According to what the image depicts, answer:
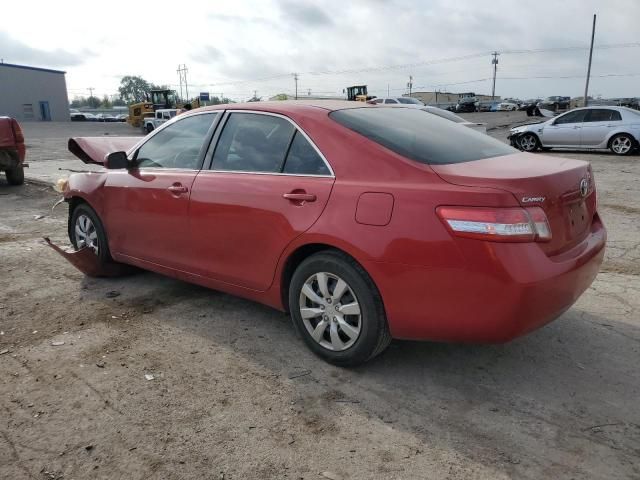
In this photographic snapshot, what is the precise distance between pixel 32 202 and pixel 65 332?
667 cm

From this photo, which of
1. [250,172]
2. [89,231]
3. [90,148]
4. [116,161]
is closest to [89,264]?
[89,231]

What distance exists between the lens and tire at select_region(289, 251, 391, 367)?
304cm

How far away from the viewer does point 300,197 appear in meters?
3.25

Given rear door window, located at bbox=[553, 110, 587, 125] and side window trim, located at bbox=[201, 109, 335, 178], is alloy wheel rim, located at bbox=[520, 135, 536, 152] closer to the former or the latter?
rear door window, located at bbox=[553, 110, 587, 125]

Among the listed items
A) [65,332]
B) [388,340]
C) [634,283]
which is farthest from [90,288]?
[634,283]

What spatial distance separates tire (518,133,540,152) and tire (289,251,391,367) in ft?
49.9

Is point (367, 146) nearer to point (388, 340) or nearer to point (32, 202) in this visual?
point (388, 340)

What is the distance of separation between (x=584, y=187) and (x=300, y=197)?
1.67 metres

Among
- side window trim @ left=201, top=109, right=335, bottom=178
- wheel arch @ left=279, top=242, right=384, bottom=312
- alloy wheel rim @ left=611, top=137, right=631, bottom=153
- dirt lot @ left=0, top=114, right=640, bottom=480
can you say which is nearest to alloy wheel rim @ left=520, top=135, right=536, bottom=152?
alloy wheel rim @ left=611, top=137, right=631, bottom=153

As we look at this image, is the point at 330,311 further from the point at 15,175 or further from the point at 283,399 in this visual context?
the point at 15,175

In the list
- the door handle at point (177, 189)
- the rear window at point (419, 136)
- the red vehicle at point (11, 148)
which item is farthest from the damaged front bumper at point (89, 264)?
the red vehicle at point (11, 148)

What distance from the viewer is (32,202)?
31.3 ft

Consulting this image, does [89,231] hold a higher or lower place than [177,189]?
lower

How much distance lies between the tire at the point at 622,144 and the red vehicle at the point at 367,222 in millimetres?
13576
